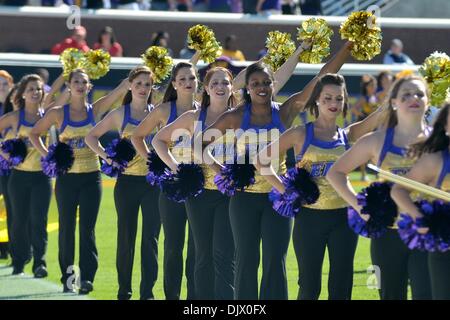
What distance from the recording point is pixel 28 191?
12.0 m

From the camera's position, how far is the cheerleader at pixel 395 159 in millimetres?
7148

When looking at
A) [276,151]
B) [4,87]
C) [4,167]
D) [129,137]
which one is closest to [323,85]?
[276,151]

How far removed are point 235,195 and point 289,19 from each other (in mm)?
12358

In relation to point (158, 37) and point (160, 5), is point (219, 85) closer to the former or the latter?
point (158, 37)

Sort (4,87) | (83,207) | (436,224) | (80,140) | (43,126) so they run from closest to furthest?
(436,224) < (83,207) < (80,140) < (43,126) < (4,87)

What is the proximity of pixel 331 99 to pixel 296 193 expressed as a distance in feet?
1.95

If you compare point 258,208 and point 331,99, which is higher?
point 331,99

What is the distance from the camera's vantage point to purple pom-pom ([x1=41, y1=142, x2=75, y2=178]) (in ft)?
35.7

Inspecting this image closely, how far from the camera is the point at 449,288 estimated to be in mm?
6621

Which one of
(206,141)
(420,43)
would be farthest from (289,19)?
(206,141)

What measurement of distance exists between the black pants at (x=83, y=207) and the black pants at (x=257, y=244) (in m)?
2.43

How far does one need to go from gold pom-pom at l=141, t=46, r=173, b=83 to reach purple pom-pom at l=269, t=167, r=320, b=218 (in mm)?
3003

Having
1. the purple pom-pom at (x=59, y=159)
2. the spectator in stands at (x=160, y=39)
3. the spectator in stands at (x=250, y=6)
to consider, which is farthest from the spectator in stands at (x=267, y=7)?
the purple pom-pom at (x=59, y=159)

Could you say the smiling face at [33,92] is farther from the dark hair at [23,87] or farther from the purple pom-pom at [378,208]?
the purple pom-pom at [378,208]
